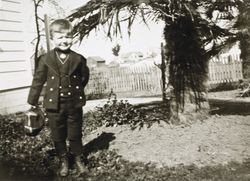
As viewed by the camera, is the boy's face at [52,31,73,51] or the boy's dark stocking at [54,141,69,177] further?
the boy's dark stocking at [54,141,69,177]

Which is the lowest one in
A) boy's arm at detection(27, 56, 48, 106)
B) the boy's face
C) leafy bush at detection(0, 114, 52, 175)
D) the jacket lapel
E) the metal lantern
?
leafy bush at detection(0, 114, 52, 175)

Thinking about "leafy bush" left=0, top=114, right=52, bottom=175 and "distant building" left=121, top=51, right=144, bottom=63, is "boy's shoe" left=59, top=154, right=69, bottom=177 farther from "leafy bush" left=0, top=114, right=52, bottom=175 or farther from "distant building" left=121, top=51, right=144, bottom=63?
"distant building" left=121, top=51, right=144, bottom=63

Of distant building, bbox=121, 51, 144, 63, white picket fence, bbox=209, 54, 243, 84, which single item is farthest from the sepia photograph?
distant building, bbox=121, 51, 144, 63

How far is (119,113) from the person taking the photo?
19.1ft

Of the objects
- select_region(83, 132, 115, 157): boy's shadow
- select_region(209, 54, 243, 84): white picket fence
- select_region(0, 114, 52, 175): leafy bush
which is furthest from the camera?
select_region(209, 54, 243, 84): white picket fence

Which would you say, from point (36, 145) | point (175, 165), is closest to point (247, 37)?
point (175, 165)

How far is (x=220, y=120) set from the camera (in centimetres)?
528

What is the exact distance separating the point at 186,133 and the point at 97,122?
1.61 m

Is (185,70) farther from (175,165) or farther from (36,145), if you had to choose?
(36,145)

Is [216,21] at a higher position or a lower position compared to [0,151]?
higher

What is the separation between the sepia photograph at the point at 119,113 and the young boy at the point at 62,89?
11 millimetres

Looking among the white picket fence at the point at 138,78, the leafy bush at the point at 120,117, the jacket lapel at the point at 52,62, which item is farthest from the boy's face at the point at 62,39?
the white picket fence at the point at 138,78

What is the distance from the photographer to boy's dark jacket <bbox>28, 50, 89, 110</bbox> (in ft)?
13.0

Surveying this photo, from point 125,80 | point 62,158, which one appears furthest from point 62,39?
point 125,80
